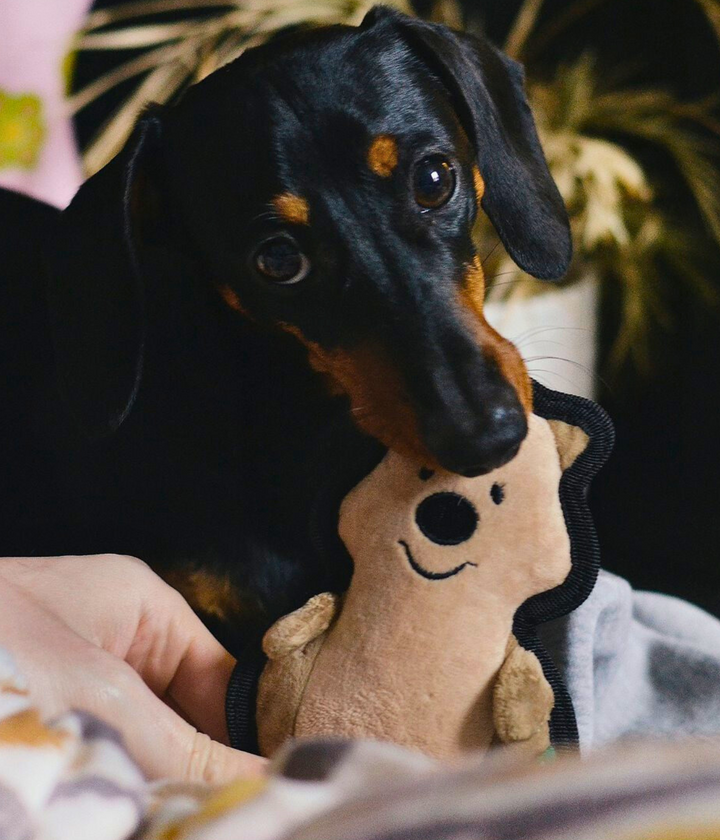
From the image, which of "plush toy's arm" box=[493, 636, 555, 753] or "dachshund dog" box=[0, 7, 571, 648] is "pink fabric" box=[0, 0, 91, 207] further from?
"plush toy's arm" box=[493, 636, 555, 753]

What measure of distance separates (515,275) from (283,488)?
3.43 ft

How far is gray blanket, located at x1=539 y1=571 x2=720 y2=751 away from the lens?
33.1 inches

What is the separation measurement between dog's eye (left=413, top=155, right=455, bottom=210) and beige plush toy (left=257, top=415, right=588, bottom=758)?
0.86ft

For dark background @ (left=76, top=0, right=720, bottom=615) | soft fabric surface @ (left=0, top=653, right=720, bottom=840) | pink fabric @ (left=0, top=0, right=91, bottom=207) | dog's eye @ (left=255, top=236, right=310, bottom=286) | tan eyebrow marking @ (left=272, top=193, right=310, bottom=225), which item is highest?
pink fabric @ (left=0, top=0, right=91, bottom=207)

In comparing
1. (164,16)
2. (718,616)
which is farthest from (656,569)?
(164,16)

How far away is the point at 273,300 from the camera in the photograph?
0.91 m

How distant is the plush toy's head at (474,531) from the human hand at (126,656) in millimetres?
171

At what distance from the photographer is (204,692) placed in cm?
80

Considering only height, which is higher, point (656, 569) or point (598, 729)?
point (598, 729)

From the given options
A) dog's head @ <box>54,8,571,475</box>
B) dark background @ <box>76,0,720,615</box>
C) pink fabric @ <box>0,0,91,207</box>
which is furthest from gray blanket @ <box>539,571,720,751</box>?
pink fabric @ <box>0,0,91,207</box>

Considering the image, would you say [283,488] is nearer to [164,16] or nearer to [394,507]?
[394,507]

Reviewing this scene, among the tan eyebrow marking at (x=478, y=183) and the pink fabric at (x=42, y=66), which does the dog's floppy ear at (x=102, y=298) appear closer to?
the tan eyebrow marking at (x=478, y=183)

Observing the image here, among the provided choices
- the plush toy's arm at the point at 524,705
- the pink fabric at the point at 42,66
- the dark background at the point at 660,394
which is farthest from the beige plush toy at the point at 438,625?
the pink fabric at the point at 42,66

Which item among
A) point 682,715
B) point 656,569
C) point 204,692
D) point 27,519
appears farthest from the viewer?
point 656,569
